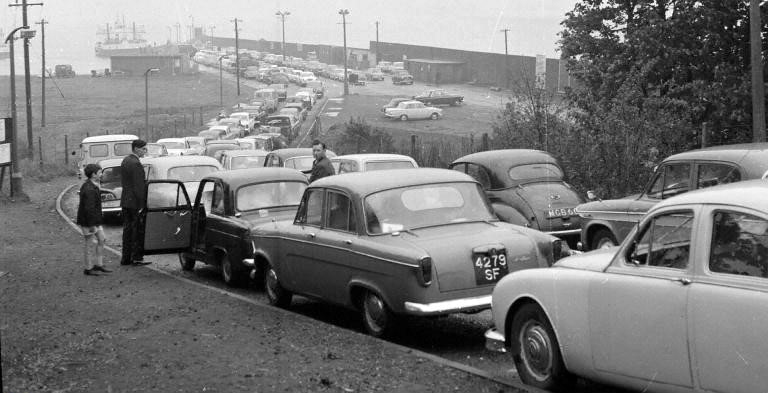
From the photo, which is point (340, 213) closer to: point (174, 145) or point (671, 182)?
point (671, 182)

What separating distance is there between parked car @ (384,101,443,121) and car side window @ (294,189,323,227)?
62.7m

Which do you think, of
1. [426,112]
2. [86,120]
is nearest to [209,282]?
[426,112]

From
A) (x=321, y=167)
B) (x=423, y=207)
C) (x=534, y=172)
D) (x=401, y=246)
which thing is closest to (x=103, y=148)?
(x=321, y=167)

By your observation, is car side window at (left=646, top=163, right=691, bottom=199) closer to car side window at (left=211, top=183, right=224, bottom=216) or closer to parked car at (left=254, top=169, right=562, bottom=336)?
parked car at (left=254, top=169, right=562, bottom=336)

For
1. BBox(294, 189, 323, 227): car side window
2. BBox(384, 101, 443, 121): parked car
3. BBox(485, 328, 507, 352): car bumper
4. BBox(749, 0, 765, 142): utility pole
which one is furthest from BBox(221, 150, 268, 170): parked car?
BBox(384, 101, 443, 121): parked car

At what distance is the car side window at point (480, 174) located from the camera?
18422 mm

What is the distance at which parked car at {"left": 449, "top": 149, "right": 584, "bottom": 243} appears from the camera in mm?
17469

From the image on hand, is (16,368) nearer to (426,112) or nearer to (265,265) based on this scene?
A: (265,265)

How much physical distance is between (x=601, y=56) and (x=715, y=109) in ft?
15.0

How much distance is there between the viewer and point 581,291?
7.44 m

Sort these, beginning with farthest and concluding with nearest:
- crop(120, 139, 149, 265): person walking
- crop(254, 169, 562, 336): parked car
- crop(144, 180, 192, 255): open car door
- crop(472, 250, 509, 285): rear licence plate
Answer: crop(144, 180, 192, 255): open car door < crop(120, 139, 149, 265): person walking < crop(472, 250, 509, 285): rear licence plate < crop(254, 169, 562, 336): parked car

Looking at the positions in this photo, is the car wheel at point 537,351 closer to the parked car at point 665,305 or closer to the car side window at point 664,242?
the parked car at point 665,305

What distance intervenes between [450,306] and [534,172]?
901 centimetres

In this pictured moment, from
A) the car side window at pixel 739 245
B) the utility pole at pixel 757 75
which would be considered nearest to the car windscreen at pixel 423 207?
the car side window at pixel 739 245
